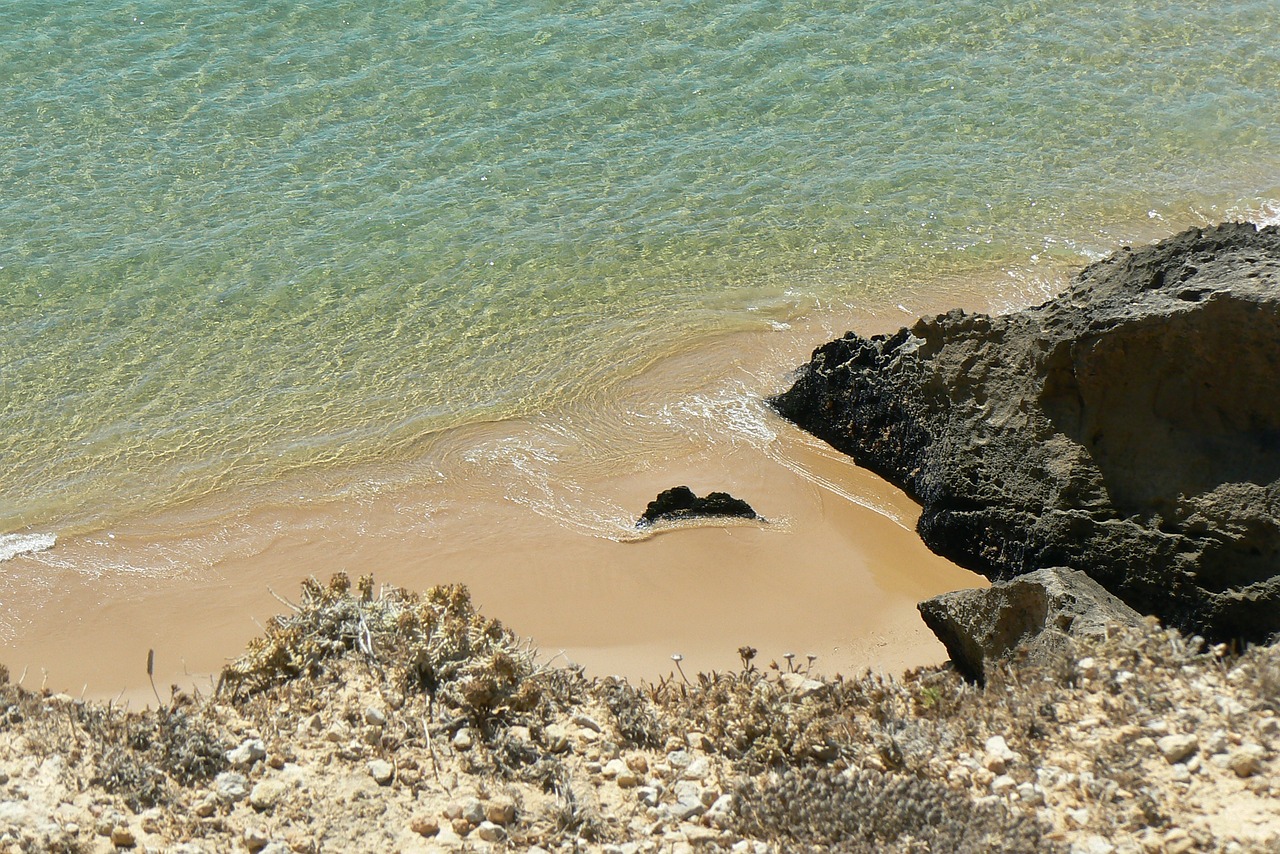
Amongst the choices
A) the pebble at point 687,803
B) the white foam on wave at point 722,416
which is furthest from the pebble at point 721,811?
the white foam on wave at point 722,416

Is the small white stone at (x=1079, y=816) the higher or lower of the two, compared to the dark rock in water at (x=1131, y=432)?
lower

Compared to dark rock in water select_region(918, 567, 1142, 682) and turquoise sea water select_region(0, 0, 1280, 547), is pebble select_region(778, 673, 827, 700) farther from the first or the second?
turquoise sea water select_region(0, 0, 1280, 547)

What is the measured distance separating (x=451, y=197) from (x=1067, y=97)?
6.02 m

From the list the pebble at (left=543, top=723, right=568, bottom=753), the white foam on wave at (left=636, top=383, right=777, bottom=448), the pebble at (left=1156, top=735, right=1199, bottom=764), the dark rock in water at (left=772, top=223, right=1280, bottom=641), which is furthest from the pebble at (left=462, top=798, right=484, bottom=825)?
the white foam on wave at (left=636, top=383, right=777, bottom=448)

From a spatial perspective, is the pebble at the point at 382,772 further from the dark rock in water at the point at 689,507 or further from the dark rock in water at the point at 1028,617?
the dark rock in water at the point at 689,507

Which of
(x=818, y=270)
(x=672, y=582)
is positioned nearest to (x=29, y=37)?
(x=818, y=270)

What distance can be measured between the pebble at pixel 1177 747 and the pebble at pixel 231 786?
314 centimetres

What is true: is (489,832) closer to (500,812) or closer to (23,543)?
(500,812)

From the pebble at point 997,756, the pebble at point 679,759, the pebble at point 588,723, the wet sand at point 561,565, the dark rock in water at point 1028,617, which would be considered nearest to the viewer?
the pebble at point 997,756

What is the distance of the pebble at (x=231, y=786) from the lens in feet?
14.4

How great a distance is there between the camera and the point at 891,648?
5863 mm

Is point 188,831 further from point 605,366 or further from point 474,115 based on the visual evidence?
point 474,115

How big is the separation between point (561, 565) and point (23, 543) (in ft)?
9.93

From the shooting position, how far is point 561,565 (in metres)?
6.63
